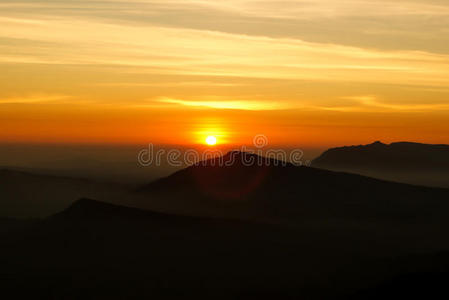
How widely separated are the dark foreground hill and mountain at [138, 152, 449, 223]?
643 inches

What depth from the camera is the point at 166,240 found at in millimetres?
71250

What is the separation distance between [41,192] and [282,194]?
67.8m

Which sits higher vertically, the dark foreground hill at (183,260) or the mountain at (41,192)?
the mountain at (41,192)

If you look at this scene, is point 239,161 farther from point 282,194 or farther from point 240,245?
Result: point 240,245

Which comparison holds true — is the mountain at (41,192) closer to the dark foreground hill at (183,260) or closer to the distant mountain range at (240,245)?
the distant mountain range at (240,245)

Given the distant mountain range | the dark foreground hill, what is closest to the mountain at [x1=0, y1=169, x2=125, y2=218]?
the distant mountain range

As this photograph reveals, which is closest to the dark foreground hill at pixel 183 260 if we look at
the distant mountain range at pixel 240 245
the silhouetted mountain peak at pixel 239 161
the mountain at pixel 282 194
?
the distant mountain range at pixel 240 245

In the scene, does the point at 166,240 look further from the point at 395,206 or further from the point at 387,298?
the point at 395,206

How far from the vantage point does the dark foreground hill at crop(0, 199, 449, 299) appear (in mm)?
52438

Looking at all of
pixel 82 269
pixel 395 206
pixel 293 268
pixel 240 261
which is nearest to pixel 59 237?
pixel 82 269

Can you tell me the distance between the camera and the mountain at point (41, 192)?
118 meters

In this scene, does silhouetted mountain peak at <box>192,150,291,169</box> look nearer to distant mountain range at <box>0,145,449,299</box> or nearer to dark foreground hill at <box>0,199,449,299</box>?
distant mountain range at <box>0,145,449,299</box>

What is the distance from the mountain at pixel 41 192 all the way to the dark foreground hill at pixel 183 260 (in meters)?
37.3

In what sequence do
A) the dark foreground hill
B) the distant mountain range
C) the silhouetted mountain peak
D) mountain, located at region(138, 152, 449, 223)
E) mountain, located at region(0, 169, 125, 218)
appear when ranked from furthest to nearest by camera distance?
the silhouetted mountain peak
mountain, located at region(0, 169, 125, 218)
mountain, located at region(138, 152, 449, 223)
the distant mountain range
the dark foreground hill
